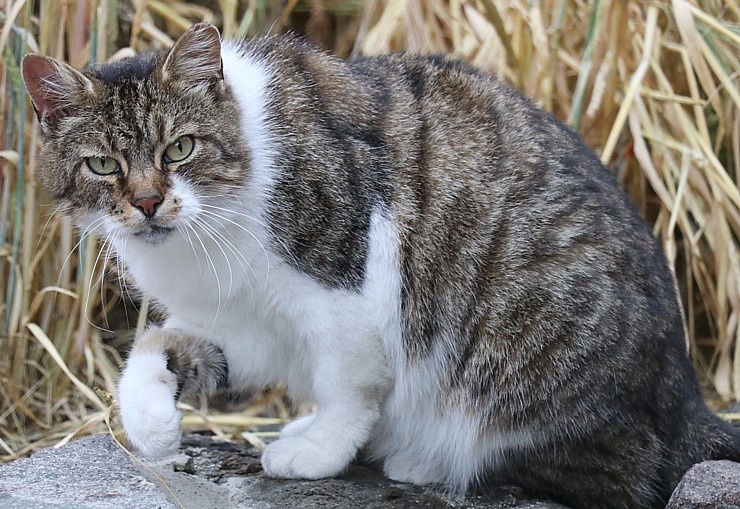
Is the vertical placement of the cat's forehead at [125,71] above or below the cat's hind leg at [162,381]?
above

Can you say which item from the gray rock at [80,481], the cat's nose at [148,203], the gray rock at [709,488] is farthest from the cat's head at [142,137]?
the gray rock at [709,488]

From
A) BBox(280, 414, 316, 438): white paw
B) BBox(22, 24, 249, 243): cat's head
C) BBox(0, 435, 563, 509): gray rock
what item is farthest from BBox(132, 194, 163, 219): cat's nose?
BBox(280, 414, 316, 438): white paw

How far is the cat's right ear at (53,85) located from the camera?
2219 mm

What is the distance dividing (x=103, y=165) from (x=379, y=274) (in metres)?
0.67

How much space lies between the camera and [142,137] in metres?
2.19

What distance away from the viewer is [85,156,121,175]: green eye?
87.0 inches

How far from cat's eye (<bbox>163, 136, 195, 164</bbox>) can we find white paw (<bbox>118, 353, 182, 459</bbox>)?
485mm

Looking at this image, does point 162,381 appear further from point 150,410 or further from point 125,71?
point 125,71

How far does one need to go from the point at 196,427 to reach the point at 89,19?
1388mm

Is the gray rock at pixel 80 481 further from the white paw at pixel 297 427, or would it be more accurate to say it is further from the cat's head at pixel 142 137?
the cat's head at pixel 142 137

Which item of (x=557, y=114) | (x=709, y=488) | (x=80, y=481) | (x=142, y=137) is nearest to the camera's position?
(x=709, y=488)

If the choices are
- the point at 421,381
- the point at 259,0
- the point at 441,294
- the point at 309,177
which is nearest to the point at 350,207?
the point at 309,177

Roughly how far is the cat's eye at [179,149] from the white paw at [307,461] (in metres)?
0.74

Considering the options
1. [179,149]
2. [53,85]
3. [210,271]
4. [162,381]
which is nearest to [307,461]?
[162,381]
